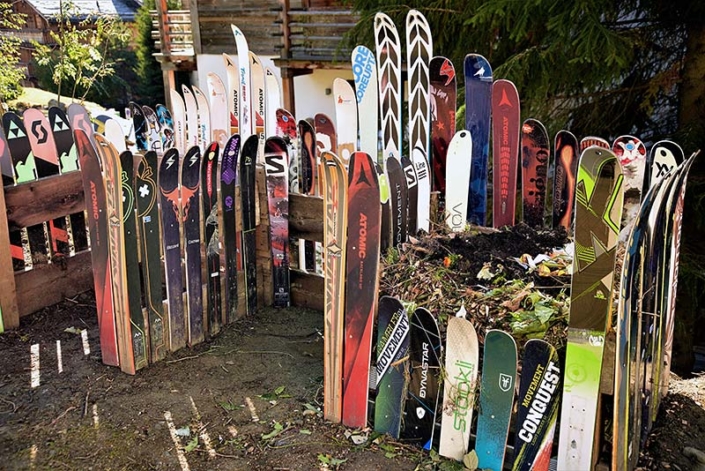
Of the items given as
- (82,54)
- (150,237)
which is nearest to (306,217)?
(150,237)

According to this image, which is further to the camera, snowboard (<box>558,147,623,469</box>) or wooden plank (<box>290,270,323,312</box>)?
wooden plank (<box>290,270,323,312</box>)

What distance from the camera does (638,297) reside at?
2373mm

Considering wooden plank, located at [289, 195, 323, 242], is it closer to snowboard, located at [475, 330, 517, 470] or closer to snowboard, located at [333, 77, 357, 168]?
snowboard, located at [333, 77, 357, 168]

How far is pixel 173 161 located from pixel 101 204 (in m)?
0.45

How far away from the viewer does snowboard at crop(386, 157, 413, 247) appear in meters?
3.63

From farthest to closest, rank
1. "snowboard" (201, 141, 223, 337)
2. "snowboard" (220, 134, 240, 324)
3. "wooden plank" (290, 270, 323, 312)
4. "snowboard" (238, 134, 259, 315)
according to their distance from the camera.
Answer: "wooden plank" (290, 270, 323, 312) < "snowboard" (238, 134, 259, 315) < "snowboard" (220, 134, 240, 324) < "snowboard" (201, 141, 223, 337)

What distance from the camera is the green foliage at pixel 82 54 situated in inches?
437

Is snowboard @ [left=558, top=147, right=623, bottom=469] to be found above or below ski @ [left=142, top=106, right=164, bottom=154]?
below

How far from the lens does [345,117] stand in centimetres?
443

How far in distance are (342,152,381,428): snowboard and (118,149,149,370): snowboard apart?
1.28 meters

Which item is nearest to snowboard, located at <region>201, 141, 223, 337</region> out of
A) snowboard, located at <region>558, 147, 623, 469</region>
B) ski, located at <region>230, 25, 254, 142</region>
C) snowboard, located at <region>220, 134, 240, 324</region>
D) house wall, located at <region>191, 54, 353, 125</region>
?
snowboard, located at <region>220, 134, 240, 324</region>

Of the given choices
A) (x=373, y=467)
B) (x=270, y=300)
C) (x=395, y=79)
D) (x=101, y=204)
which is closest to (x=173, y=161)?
(x=101, y=204)

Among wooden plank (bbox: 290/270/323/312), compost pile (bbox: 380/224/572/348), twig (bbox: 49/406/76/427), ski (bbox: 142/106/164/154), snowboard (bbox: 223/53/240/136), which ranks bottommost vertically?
twig (bbox: 49/406/76/427)

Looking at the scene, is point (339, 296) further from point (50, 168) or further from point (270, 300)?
point (50, 168)
